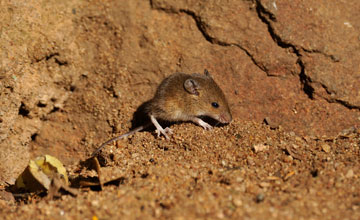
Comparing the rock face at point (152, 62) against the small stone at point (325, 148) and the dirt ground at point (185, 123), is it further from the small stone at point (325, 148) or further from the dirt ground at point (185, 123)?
the small stone at point (325, 148)

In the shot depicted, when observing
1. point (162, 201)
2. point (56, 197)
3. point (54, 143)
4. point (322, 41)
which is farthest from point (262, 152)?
point (54, 143)

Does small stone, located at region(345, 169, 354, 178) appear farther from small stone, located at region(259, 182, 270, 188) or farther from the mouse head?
the mouse head

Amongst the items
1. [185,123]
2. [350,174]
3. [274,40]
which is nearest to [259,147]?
[350,174]

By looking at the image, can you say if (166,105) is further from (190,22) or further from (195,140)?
(190,22)

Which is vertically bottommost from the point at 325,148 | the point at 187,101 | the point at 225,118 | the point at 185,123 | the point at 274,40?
the point at 185,123

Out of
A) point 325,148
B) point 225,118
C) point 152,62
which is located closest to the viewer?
point 325,148

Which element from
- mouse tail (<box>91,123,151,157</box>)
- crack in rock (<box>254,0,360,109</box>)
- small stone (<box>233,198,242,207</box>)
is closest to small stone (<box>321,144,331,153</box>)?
crack in rock (<box>254,0,360,109</box>)

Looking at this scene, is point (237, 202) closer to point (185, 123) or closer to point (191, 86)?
point (185, 123)
